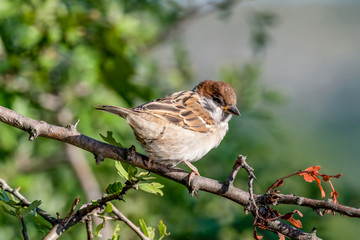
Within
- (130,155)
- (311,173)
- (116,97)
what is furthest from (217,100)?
(311,173)

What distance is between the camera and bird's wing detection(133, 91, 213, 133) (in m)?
2.95

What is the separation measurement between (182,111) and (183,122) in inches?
4.0

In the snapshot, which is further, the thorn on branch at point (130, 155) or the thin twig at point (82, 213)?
the thorn on branch at point (130, 155)

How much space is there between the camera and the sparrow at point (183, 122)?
2.76 meters

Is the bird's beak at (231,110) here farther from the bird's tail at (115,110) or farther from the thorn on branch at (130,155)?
the thorn on branch at (130,155)

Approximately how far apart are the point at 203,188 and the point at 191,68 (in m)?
2.76

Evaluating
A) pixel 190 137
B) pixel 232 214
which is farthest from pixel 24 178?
pixel 232 214

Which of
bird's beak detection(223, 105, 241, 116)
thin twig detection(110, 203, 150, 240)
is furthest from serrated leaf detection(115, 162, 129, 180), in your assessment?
bird's beak detection(223, 105, 241, 116)

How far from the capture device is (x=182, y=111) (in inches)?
124

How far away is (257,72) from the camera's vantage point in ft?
14.2

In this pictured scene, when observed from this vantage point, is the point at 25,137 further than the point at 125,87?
Yes

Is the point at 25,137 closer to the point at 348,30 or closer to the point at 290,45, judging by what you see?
the point at 290,45

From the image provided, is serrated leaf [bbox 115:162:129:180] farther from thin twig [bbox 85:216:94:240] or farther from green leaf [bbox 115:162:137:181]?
thin twig [bbox 85:216:94:240]

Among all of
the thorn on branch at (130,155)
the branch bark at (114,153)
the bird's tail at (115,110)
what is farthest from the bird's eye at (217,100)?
the thorn on branch at (130,155)
